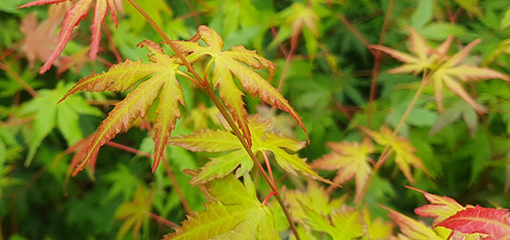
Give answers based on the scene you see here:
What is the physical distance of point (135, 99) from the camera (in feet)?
1.47

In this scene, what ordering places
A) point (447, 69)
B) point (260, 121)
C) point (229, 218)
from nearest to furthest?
point (229, 218) → point (260, 121) → point (447, 69)

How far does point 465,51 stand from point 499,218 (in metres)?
0.58

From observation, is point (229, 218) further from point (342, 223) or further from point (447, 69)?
point (447, 69)

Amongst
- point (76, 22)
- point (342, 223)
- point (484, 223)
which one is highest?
point (76, 22)

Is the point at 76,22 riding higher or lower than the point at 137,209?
higher

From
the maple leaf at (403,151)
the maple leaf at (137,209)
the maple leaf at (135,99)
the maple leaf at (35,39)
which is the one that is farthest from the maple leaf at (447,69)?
the maple leaf at (35,39)

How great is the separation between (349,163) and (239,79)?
Answer: 540mm

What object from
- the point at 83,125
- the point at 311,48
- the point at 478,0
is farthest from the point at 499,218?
the point at 83,125

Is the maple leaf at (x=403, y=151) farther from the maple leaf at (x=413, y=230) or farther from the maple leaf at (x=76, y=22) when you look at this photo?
the maple leaf at (x=76, y=22)

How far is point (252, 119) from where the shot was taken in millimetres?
694

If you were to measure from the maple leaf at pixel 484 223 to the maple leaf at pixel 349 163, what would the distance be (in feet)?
1.38

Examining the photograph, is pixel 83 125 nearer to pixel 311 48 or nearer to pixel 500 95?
pixel 311 48

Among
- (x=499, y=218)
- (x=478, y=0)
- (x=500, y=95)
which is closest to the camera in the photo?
(x=499, y=218)

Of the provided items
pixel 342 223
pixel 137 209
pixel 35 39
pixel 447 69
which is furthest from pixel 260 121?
pixel 35 39
